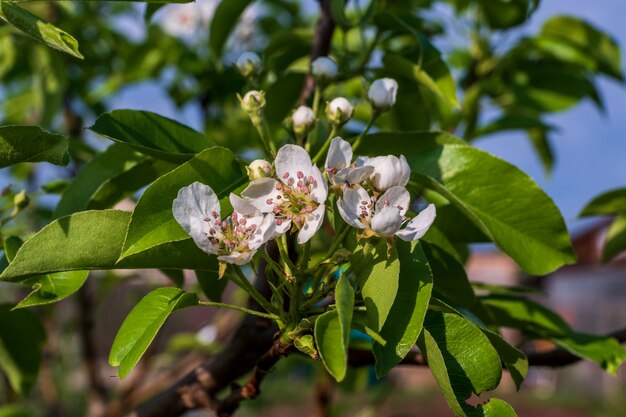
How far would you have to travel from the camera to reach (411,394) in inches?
414

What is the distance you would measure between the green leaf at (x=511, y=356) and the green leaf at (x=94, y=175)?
0.48 metres

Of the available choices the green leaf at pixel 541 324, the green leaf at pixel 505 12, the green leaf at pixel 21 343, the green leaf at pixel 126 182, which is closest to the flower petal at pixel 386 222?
the green leaf at pixel 126 182

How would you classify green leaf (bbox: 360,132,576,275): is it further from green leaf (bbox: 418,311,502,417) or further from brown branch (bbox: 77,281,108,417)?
brown branch (bbox: 77,281,108,417)

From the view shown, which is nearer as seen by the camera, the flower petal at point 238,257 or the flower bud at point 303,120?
the flower petal at point 238,257

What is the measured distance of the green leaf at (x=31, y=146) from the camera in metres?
0.79

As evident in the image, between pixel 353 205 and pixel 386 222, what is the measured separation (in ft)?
0.18

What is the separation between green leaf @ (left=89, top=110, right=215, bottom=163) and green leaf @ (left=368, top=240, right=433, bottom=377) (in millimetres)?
267

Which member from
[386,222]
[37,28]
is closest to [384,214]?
[386,222]

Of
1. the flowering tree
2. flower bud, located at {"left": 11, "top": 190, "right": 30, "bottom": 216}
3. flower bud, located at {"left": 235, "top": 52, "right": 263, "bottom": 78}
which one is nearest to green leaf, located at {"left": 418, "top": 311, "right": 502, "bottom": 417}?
the flowering tree

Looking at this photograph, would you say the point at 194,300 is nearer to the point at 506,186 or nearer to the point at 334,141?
the point at 334,141

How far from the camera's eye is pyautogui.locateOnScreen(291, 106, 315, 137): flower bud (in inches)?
35.5

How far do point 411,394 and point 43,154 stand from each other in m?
10.2

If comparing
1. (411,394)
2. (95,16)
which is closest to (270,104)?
(95,16)

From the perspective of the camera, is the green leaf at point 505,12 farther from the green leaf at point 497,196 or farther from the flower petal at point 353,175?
the flower petal at point 353,175
